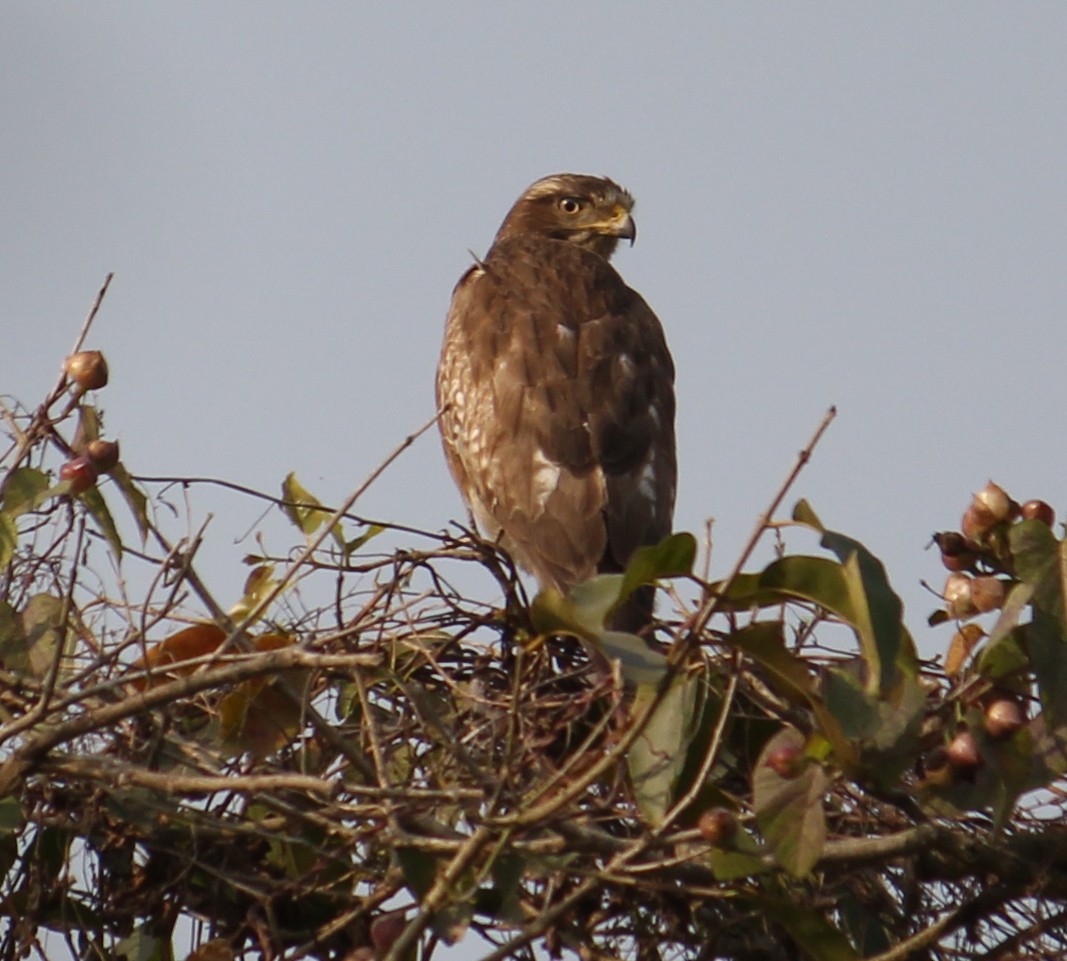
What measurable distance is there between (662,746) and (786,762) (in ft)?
0.86

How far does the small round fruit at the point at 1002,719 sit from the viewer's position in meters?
3.95

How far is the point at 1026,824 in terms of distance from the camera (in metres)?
4.56

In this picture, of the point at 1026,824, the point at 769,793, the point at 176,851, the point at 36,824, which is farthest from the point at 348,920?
the point at 1026,824

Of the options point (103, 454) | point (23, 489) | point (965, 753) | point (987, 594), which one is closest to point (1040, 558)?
point (987, 594)

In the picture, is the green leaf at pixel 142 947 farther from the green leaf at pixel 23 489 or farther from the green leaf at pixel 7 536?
the green leaf at pixel 23 489

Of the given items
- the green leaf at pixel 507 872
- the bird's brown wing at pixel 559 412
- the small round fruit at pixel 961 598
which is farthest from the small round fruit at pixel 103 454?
the bird's brown wing at pixel 559 412

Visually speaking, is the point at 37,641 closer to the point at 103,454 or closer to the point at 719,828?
the point at 103,454

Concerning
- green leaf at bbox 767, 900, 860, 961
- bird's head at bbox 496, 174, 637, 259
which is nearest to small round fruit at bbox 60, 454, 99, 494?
green leaf at bbox 767, 900, 860, 961


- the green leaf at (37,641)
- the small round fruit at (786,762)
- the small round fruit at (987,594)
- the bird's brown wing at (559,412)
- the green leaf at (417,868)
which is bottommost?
the green leaf at (417,868)

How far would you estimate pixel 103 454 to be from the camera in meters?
4.26

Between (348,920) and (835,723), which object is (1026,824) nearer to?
(835,723)

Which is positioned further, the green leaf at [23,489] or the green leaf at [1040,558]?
the green leaf at [23,489]

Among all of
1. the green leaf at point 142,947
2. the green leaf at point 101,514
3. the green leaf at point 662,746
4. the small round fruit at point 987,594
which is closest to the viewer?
the green leaf at point 662,746

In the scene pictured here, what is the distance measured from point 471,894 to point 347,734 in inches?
51.8
